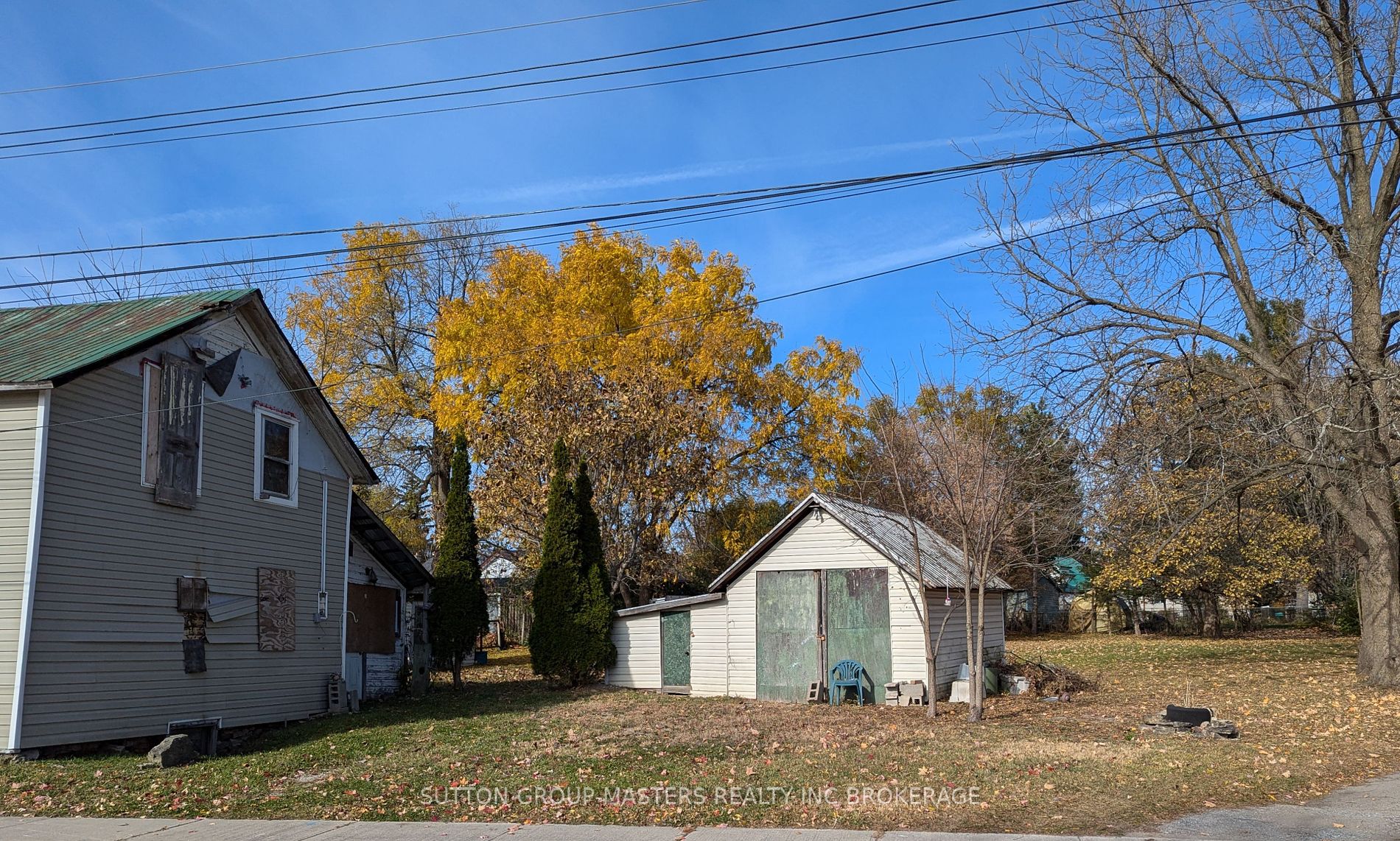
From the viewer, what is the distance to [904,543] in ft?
66.3

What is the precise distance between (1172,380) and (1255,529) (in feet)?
58.0

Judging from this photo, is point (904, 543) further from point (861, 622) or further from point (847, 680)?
point (847, 680)

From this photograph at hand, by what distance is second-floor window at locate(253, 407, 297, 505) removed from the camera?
16.5 metres

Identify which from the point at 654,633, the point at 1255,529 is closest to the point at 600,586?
the point at 654,633

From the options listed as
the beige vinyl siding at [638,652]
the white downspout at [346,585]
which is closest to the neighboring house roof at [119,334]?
the white downspout at [346,585]

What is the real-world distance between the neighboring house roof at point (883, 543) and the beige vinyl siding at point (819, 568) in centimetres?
16

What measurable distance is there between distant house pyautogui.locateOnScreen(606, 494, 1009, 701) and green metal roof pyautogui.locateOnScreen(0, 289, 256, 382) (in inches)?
409

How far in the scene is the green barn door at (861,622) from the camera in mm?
18688

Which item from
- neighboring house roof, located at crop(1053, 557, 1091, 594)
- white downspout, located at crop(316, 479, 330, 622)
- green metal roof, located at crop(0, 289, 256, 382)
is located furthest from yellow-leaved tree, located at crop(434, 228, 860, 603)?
neighboring house roof, located at crop(1053, 557, 1091, 594)

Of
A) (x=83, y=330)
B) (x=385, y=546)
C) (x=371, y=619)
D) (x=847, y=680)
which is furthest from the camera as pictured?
(x=385, y=546)

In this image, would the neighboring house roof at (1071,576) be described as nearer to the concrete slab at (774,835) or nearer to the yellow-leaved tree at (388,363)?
the yellow-leaved tree at (388,363)

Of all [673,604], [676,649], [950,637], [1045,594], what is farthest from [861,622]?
[1045,594]

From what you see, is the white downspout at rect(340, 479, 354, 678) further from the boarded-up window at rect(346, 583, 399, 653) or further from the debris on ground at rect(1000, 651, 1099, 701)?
the debris on ground at rect(1000, 651, 1099, 701)

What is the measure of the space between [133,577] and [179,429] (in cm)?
218
